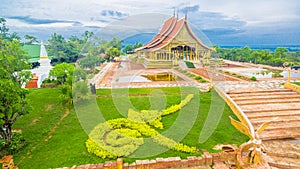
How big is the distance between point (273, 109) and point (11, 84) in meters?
8.13

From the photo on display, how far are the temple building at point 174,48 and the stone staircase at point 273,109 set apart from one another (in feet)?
39.1

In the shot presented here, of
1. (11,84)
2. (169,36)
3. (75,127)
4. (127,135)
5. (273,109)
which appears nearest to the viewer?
(11,84)

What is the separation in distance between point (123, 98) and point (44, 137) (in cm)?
345

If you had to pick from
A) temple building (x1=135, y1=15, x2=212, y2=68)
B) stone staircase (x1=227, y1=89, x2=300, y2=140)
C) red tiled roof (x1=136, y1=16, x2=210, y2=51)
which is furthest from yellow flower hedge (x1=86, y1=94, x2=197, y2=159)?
red tiled roof (x1=136, y1=16, x2=210, y2=51)

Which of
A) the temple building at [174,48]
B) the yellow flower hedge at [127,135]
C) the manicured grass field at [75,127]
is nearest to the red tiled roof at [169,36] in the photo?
the temple building at [174,48]

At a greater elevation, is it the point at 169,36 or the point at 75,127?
the point at 169,36

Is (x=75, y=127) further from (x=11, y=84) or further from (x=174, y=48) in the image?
(x=174, y=48)

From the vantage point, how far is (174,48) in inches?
857

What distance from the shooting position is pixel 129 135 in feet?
17.7

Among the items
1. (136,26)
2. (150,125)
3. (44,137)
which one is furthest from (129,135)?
(136,26)

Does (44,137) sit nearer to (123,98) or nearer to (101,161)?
(101,161)

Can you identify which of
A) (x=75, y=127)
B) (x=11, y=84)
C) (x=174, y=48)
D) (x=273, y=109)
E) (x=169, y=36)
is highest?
(x=169, y=36)

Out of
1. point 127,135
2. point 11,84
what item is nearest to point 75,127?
point 127,135

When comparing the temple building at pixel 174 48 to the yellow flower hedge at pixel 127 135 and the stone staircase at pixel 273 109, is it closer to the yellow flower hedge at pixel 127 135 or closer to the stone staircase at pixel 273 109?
the stone staircase at pixel 273 109
